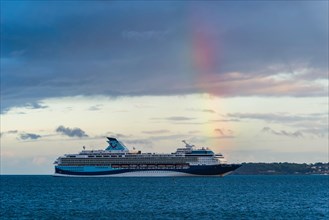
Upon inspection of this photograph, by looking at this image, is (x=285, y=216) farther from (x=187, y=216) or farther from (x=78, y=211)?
(x=78, y=211)

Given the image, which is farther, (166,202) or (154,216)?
(166,202)

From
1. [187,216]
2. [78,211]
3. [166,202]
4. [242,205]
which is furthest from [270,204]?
[78,211]

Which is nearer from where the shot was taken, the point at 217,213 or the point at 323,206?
the point at 217,213

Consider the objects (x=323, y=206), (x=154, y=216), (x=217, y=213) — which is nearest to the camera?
(x=154, y=216)

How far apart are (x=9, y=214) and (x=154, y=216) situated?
18288 mm

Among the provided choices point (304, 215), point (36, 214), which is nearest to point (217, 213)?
point (304, 215)

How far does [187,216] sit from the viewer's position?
68.5m

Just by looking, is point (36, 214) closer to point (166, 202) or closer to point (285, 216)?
point (166, 202)

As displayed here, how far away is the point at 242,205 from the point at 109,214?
2286cm

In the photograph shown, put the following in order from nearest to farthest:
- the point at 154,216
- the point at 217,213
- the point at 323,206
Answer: the point at 154,216 → the point at 217,213 → the point at 323,206

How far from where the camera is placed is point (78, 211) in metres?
75.0

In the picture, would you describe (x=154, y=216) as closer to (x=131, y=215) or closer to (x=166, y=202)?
(x=131, y=215)

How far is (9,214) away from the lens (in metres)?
71.9

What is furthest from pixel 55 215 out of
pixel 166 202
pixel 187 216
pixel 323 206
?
pixel 323 206
